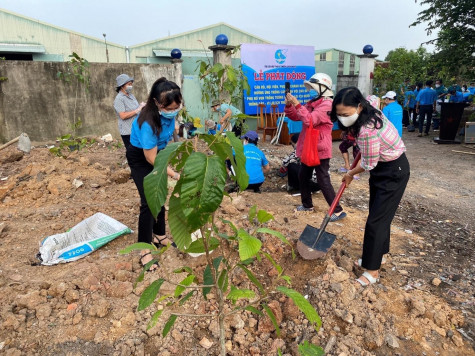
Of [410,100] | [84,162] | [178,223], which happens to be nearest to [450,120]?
[410,100]

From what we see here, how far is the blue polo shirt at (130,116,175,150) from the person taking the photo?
228cm

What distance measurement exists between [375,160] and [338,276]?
0.87 m

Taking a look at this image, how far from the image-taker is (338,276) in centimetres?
247

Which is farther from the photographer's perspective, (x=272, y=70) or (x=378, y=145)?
(x=272, y=70)

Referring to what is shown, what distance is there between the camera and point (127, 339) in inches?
78.7

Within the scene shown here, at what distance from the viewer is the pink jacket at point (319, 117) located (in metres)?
3.48

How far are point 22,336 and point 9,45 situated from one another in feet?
49.7

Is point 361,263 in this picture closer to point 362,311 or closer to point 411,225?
point 362,311

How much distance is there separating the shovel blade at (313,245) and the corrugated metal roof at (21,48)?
1481 centimetres

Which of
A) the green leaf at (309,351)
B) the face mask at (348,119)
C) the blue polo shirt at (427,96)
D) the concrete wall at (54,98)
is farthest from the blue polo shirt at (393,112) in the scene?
the green leaf at (309,351)

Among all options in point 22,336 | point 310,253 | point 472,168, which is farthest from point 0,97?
point 472,168

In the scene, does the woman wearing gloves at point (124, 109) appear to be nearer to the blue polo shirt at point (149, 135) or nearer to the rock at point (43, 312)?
the blue polo shirt at point (149, 135)

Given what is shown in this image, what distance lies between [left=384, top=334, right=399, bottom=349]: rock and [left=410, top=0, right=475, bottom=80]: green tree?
9.30m

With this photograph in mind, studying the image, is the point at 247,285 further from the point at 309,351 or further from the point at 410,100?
the point at 410,100
